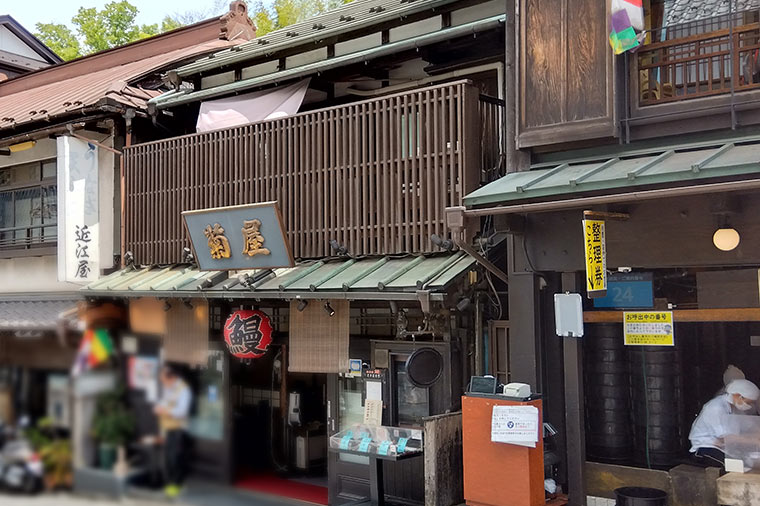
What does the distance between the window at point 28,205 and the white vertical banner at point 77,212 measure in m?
1.96

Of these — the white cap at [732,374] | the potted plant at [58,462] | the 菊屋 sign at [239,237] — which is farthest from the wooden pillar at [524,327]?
the potted plant at [58,462]

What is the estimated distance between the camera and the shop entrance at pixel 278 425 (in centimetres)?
1477

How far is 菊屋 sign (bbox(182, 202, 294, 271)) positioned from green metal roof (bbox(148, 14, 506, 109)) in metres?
2.39

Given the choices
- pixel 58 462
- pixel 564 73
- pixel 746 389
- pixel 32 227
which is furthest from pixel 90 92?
pixel 746 389

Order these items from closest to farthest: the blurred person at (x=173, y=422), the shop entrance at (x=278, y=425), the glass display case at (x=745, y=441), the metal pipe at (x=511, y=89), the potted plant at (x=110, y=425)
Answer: the potted plant at (x=110, y=425) → the blurred person at (x=173, y=422) → the glass display case at (x=745, y=441) → the metal pipe at (x=511, y=89) → the shop entrance at (x=278, y=425)

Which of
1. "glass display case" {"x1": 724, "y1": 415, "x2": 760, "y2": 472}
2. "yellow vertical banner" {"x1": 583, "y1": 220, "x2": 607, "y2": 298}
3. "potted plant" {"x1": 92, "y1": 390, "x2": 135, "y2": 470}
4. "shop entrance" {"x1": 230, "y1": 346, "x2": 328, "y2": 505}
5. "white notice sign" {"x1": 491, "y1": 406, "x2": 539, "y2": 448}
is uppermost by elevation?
"yellow vertical banner" {"x1": 583, "y1": 220, "x2": 607, "y2": 298}

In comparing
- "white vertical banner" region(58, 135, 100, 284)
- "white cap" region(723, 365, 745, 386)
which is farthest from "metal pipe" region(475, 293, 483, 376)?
"white vertical banner" region(58, 135, 100, 284)

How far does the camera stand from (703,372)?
10.6 metres

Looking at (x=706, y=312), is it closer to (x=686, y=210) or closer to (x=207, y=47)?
(x=686, y=210)

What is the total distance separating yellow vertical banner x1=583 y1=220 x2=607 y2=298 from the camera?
27.8ft

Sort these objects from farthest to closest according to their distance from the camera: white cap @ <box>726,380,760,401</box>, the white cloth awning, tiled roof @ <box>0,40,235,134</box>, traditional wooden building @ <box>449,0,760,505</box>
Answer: tiled roof @ <box>0,40,235,134</box>, the white cloth awning, white cap @ <box>726,380,760,401</box>, traditional wooden building @ <box>449,0,760,505</box>

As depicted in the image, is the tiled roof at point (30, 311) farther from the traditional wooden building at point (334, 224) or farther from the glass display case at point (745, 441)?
the glass display case at point (745, 441)

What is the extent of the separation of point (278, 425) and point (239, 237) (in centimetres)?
470

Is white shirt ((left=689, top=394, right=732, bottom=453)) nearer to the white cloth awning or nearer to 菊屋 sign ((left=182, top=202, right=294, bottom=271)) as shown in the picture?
菊屋 sign ((left=182, top=202, right=294, bottom=271))
